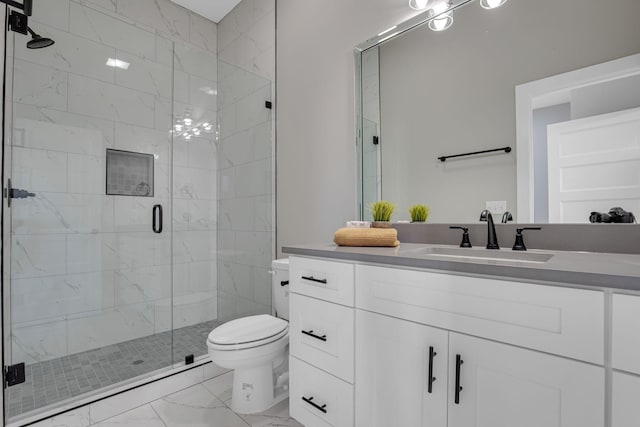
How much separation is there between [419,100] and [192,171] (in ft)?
6.20

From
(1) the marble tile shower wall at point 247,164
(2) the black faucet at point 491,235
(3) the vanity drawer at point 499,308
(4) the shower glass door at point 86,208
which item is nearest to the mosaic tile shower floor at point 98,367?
(4) the shower glass door at point 86,208

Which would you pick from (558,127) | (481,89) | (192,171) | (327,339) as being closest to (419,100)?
(481,89)

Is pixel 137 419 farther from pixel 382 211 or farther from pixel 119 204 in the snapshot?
pixel 382 211

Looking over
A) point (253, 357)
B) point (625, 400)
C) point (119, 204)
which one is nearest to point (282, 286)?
point (253, 357)

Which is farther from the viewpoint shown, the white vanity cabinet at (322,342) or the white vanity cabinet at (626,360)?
the white vanity cabinet at (322,342)

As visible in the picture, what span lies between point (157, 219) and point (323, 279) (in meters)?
1.69

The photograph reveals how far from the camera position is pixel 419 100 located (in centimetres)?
164

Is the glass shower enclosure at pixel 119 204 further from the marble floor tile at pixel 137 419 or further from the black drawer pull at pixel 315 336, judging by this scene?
the black drawer pull at pixel 315 336

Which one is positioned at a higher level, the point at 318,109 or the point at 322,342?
the point at 318,109

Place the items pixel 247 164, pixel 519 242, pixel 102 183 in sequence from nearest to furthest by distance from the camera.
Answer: pixel 519 242
pixel 102 183
pixel 247 164

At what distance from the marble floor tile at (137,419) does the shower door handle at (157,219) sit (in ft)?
3.80

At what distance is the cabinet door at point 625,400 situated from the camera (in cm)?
66

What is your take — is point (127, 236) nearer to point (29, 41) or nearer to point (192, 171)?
point (192, 171)

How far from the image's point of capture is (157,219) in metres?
2.40
